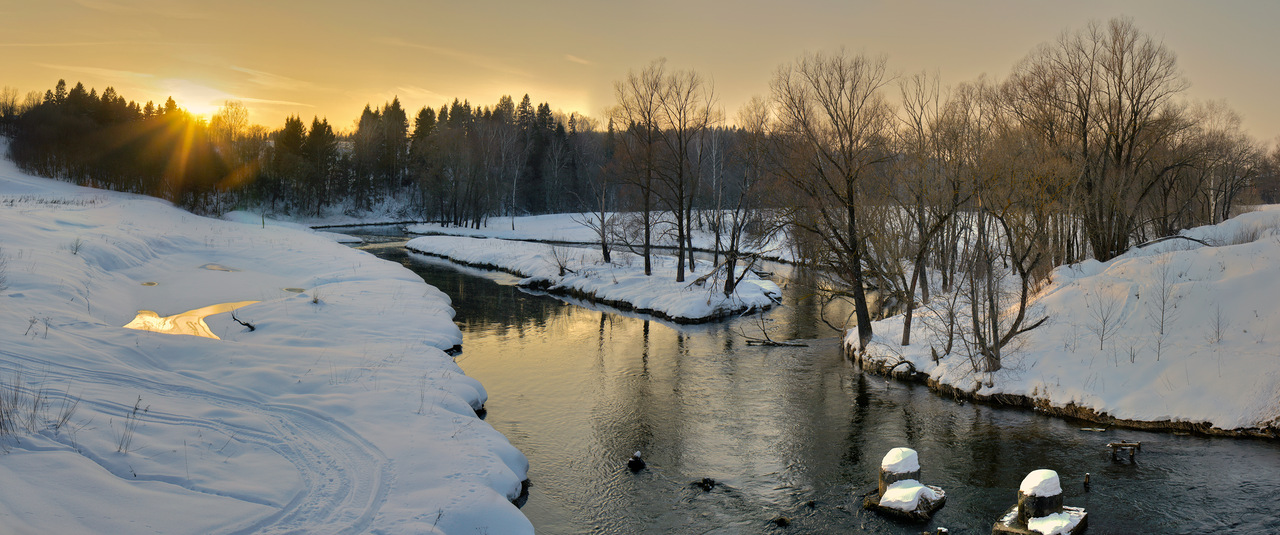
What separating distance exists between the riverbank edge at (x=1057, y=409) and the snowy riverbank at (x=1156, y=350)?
0.09 feet

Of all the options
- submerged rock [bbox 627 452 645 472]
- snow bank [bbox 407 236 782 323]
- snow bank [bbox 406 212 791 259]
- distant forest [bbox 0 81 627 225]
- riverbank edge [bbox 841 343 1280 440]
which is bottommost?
submerged rock [bbox 627 452 645 472]

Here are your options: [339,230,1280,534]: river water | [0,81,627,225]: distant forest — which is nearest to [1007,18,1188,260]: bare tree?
[339,230,1280,534]: river water

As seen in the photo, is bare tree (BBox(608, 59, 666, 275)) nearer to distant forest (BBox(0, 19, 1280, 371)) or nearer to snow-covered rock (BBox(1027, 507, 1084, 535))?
distant forest (BBox(0, 19, 1280, 371))

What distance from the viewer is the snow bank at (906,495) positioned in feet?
29.0

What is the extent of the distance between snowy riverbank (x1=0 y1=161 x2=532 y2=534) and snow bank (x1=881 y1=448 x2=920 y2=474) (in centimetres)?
534

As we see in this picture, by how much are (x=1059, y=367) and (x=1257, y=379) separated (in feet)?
10.4

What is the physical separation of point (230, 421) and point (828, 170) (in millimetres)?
17265

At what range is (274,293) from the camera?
20438 mm

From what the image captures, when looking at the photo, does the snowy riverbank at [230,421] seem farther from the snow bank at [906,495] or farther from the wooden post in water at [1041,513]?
the wooden post in water at [1041,513]

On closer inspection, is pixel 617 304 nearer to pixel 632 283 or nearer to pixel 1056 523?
pixel 632 283

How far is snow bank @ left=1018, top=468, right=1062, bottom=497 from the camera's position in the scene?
27.9ft

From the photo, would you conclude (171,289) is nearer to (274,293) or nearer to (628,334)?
(274,293)

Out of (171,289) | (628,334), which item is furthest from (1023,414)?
(171,289)

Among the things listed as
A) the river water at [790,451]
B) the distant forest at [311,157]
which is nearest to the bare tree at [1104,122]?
the river water at [790,451]
